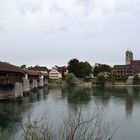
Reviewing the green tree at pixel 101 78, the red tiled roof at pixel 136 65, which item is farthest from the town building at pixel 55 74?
the green tree at pixel 101 78

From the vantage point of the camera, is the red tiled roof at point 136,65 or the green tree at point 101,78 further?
the red tiled roof at point 136,65

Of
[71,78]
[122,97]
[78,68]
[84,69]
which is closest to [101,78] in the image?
[71,78]

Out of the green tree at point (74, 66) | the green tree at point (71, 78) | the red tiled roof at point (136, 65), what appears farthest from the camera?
the red tiled roof at point (136, 65)

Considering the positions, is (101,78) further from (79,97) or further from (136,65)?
(79,97)

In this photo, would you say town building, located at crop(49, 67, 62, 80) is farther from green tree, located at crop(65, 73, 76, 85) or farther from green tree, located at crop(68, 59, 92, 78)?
green tree, located at crop(65, 73, 76, 85)

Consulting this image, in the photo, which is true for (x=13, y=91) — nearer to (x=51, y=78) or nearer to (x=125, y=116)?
(x=125, y=116)

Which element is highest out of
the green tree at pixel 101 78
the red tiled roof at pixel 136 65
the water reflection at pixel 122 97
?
the red tiled roof at pixel 136 65

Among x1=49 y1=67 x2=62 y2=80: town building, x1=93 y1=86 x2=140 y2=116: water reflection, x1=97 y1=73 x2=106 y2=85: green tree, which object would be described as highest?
x1=49 y1=67 x2=62 y2=80: town building

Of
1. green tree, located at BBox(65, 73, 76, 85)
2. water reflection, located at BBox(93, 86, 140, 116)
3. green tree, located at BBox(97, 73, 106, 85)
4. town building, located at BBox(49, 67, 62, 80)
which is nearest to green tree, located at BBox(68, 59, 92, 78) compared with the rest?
green tree, located at BBox(65, 73, 76, 85)

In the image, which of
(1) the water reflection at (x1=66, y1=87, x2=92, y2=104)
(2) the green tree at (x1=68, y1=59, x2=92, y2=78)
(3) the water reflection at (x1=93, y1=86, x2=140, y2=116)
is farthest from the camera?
(2) the green tree at (x1=68, y1=59, x2=92, y2=78)

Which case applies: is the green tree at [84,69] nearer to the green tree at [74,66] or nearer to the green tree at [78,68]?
the green tree at [78,68]

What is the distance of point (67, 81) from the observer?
97938 millimetres

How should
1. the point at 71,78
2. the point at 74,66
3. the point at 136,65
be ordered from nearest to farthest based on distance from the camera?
1. the point at 71,78
2. the point at 74,66
3. the point at 136,65

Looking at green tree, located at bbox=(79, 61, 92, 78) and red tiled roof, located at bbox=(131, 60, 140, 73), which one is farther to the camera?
red tiled roof, located at bbox=(131, 60, 140, 73)
